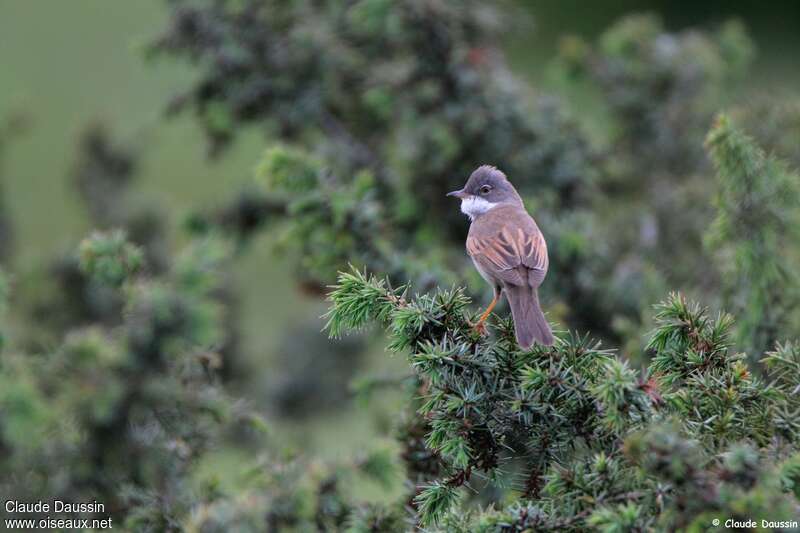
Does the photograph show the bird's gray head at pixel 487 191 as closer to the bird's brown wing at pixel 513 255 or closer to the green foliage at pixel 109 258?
the bird's brown wing at pixel 513 255

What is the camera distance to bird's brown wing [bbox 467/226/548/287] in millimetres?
2471

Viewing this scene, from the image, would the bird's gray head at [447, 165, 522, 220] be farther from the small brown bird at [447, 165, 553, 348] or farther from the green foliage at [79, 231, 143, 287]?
the green foliage at [79, 231, 143, 287]

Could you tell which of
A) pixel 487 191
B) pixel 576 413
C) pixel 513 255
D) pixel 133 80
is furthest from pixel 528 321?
pixel 133 80

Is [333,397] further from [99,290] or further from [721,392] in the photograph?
[721,392]

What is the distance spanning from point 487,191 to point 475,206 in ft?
0.26

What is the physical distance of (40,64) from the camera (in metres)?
12.1

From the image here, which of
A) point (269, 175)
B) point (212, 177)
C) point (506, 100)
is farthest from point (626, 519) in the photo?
point (212, 177)

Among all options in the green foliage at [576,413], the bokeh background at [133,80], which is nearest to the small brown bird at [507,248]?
the green foliage at [576,413]

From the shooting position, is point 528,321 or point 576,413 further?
point 528,321

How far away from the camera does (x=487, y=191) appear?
10.0 ft

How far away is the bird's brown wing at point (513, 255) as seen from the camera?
247 centimetres

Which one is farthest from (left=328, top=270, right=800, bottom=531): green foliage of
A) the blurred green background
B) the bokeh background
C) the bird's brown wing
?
the blurred green background

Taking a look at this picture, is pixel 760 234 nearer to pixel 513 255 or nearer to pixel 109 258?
pixel 513 255

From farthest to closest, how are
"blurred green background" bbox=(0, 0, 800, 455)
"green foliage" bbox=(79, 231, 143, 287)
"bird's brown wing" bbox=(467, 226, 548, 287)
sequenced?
1. "blurred green background" bbox=(0, 0, 800, 455)
2. "green foliage" bbox=(79, 231, 143, 287)
3. "bird's brown wing" bbox=(467, 226, 548, 287)
